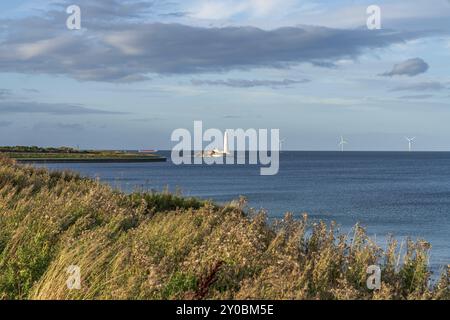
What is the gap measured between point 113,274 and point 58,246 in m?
2.34

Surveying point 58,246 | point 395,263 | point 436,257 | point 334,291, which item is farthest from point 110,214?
point 436,257

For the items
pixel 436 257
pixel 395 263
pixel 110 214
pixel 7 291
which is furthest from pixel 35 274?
pixel 436 257

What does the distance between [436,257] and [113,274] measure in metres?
22.3

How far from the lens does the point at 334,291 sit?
8.63 m
